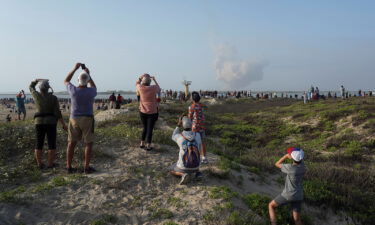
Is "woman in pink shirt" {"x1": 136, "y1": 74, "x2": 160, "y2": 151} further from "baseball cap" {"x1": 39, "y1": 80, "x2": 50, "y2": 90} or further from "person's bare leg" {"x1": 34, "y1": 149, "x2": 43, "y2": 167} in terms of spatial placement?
"person's bare leg" {"x1": 34, "y1": 149, "x2": 43, "y2": 167}

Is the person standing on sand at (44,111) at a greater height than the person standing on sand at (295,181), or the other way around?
the person standing on sand at (44,111)

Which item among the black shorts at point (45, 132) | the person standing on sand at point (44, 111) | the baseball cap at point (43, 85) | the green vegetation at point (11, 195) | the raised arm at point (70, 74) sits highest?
the raised arm at point (70, 74)

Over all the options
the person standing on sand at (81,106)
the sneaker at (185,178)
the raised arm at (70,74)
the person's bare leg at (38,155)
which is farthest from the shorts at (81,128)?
the sneaker at (185,178)

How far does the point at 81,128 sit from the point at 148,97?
6.63 feet

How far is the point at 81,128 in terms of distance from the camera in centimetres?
629

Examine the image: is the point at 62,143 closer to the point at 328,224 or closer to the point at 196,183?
the point at 196,183

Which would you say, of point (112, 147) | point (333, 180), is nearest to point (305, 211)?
point (333, 180)

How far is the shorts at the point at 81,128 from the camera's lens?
623cm

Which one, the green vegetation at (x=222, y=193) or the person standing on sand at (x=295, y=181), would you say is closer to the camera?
the person standing on sand at (x=295, y=181)

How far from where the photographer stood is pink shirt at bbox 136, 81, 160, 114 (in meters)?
7.65

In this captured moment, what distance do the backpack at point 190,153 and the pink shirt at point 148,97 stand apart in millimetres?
1917

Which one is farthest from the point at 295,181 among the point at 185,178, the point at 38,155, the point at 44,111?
the point at 38,155

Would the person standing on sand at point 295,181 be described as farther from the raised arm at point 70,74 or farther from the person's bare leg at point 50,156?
the person's bare leg at point 50,156

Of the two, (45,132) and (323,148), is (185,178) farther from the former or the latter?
(323,148)
